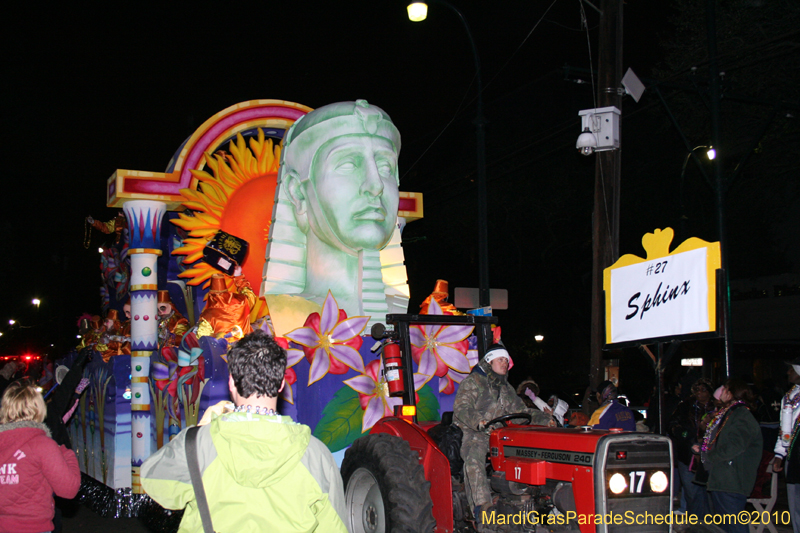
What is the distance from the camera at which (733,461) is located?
629 centimetres

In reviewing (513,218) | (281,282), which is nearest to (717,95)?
(281,282)

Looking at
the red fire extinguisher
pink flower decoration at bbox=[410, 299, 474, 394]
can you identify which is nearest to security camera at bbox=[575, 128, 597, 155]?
pink flower decoration at bbox=[410, 299, 474, 394]

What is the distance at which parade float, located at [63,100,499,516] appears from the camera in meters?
7.12

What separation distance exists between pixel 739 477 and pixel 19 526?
580 cm

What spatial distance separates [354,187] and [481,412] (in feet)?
10.7

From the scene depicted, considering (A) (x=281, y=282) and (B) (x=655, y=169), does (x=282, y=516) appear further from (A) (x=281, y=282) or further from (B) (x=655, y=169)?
(B) (x=655, y=169)

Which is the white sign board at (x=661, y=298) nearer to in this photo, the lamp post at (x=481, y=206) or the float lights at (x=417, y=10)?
the lamp post at (x=481, y=206)

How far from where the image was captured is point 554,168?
25953 millimetres

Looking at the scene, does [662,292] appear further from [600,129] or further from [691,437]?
[600,129]

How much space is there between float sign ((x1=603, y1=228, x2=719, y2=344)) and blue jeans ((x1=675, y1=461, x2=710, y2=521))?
2872mm

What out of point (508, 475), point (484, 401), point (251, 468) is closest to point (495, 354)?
point (484, 401)

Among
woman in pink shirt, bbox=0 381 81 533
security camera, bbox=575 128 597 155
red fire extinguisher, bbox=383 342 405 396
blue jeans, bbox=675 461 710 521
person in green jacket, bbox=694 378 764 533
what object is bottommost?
blue jeans, bbox=675 461 710 521

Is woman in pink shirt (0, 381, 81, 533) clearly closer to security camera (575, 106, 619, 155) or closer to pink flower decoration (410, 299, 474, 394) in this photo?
pink flower decoration (410, 299, 474, 394)

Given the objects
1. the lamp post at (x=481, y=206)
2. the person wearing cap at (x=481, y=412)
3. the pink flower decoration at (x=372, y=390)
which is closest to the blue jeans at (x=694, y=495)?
the person wearing cap at (x=481, y=412)
